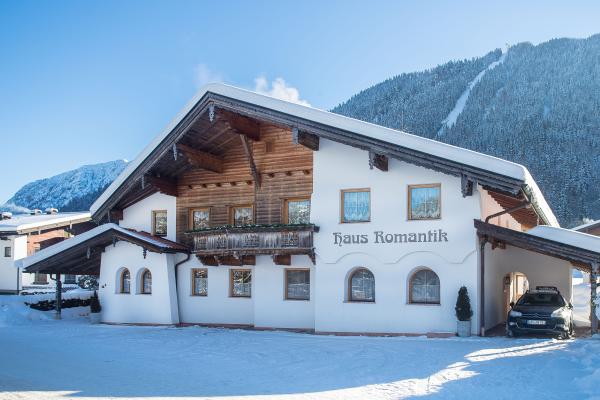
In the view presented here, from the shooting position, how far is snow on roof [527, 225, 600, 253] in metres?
16.4

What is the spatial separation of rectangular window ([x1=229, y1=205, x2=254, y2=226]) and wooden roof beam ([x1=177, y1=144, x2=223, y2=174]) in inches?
65.0

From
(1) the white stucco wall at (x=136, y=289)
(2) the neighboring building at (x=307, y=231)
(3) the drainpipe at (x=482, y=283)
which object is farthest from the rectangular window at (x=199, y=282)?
(3) the drainpipe at (x=482, y=283)

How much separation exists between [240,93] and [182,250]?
691 centimetres

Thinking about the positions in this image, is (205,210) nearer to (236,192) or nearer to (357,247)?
(236,192)

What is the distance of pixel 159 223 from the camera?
25.3m

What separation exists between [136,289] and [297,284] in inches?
277

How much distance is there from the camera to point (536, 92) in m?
129

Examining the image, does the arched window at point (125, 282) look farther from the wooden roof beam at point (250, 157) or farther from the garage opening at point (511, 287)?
the garage opening at point (511, 287)

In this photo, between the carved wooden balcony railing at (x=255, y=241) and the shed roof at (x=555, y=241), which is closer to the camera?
the shed roof at (x=555, y=241)

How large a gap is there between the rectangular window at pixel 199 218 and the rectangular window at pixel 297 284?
14.5ft

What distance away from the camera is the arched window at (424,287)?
1864cm

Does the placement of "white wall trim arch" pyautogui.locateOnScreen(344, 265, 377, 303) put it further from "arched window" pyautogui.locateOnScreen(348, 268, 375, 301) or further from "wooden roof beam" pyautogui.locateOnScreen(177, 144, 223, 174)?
"wooden roof beam" pyautogui.locateOnScreen(177, 144, 223, 174)

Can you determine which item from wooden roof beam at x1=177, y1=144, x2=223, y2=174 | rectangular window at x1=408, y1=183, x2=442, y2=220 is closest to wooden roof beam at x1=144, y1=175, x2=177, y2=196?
wooden roof beam at x1=177, y1=144, x2=223, y2=174

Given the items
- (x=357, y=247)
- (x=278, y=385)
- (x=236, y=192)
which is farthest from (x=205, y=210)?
(x=278, y=385)
